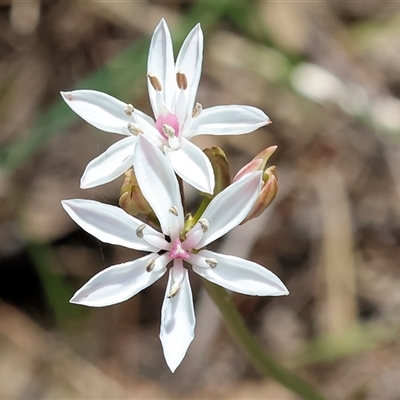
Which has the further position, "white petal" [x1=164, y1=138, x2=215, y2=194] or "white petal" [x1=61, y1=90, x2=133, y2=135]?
"white petal" [x1=61, y1=90, x2=133, y2=135]

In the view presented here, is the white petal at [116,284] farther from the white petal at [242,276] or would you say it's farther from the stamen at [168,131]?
the stamen at [168,131]

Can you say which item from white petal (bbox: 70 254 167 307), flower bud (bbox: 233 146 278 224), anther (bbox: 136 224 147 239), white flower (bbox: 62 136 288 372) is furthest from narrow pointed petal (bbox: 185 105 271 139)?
white petal (bbox: 70 254 167 307)

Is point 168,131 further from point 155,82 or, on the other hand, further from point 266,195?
point 266,195

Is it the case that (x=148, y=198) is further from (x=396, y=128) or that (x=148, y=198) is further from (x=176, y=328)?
(x=396, y=128)

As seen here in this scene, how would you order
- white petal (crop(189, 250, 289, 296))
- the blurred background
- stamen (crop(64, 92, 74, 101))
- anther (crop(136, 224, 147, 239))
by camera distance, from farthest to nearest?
the blurred background < stamen (crop(64, 92, 74, 101)) < anther (crop(136, 224, 147, 239)) < white petal (crop(189, 250, 289, 296))

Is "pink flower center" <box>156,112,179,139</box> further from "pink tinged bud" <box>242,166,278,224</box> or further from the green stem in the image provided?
the green stem

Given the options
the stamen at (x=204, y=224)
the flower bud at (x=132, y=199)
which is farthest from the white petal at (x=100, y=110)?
the stamen at (x=204, y=224)
